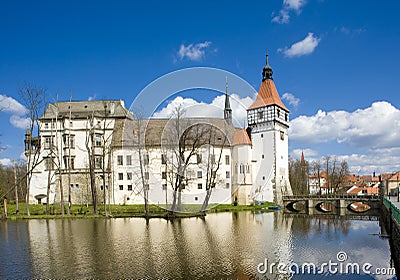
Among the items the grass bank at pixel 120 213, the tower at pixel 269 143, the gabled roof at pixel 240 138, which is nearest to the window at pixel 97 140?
the grass bank at pixel 120 213

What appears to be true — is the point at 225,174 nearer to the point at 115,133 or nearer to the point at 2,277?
the point at 115,133

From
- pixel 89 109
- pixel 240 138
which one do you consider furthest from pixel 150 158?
pixel 240 138

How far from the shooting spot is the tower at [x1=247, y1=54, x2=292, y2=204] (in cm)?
4197

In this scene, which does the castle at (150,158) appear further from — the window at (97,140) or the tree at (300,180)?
the tree at (300,180)

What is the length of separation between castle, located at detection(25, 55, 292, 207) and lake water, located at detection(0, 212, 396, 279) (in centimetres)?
1491

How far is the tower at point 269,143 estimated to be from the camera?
42.0 metres

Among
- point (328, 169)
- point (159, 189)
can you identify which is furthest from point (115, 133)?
point (328, 169)

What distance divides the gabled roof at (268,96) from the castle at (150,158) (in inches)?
5.0

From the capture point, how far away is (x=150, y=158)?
3806cm

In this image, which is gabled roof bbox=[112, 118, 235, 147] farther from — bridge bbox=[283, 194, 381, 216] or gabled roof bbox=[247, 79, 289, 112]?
bridge bbox=[283, 194, 381, 216]

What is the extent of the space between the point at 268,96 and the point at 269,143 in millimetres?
6191

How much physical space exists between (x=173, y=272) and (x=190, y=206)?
24.9m

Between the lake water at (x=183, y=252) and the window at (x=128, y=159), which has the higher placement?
the window at (x=128, y=159)

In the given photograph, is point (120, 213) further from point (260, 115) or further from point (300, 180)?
point (300, 180)
